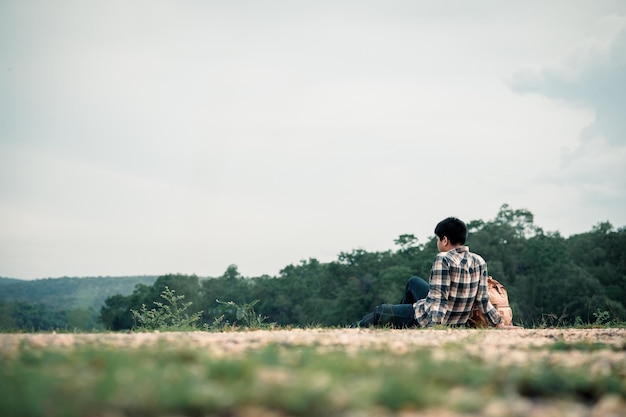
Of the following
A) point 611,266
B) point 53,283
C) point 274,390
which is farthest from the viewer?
point 53,283

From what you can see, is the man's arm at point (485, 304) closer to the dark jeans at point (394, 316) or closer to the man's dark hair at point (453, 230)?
the man's dark hair at point (453, 230)

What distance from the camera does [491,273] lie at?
6188 cm

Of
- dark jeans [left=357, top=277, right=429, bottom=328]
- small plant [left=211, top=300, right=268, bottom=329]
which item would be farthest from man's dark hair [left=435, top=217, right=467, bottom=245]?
small plant [left=211, top=300, right=268, bottom=329]

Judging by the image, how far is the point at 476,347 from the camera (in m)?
4.84

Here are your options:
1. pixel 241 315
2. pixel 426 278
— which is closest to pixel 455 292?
pixel 241 315

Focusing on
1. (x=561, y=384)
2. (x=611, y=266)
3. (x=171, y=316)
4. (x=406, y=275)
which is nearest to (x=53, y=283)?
(x=406, y=275)

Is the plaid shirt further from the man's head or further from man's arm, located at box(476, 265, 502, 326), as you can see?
the man's head

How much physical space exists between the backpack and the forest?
41236mm

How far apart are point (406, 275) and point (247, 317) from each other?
56418 mm

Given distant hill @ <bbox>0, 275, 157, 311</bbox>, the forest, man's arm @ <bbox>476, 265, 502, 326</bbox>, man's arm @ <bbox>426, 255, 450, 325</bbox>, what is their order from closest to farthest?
man's arm @ <bbox>426, 255, 450, 325</bbox> → man's arm @ <bbox>476, 265, 502, 326</bbox> → the forest → distant hill @ <bbox>0, 275, 157, 311</bbox>

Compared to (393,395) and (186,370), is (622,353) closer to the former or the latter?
(393,395)

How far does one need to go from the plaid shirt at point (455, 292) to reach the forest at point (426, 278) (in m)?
41.8

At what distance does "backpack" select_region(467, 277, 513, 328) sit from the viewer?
28.7 feet

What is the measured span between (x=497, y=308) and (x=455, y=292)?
0.94 m
